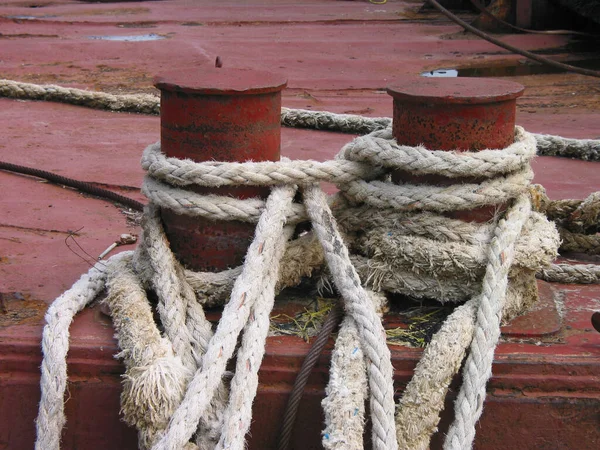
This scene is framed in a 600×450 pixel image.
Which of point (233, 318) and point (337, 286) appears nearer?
point (233, 318)

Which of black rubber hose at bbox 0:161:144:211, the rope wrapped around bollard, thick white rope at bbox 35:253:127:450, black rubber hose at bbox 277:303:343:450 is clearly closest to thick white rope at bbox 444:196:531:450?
the rope wrapped around bollard

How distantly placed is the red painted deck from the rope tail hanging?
3.1 inches

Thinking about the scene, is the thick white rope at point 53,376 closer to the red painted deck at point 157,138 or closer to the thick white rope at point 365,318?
the red painted deck at point 157,138

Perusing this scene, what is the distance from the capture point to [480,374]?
1.48 m

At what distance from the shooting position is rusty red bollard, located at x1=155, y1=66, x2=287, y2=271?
63.2 inches

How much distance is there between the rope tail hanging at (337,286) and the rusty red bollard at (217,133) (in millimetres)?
36

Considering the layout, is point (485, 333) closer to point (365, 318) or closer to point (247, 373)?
point (365, 318)

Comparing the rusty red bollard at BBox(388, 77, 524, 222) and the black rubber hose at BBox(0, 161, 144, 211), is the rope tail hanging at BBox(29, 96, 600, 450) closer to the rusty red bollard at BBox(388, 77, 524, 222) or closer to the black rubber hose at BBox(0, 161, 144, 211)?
the rusty red bollard at BBox(388, 77, 524, 222)

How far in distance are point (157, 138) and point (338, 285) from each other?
A: 6.49 ft

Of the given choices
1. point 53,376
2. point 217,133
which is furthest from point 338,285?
point 53,376

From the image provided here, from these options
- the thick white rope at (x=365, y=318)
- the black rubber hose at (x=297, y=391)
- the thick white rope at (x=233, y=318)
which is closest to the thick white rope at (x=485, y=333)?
the thick white rope at (x=365, y=318)

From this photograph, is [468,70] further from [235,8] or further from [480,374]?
[480,374]

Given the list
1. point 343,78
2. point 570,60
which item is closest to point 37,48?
point 343,78

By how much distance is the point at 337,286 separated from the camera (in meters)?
1.60
